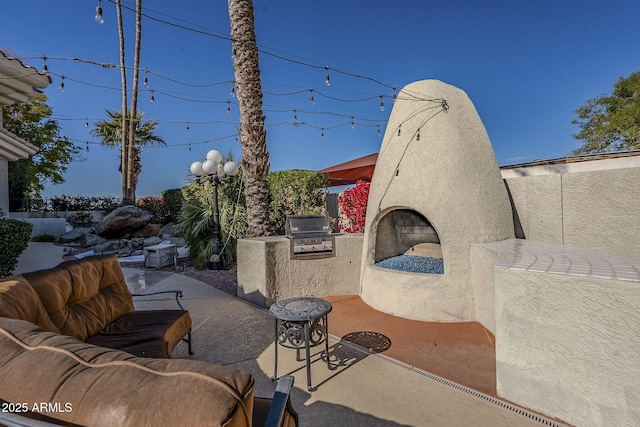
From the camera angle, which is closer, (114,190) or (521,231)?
(521,231)

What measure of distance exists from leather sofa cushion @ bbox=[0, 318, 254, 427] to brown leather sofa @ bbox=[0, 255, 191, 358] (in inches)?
47.4

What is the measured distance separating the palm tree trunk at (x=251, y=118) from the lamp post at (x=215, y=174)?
129 cm

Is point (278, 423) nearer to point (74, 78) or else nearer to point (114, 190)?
point (74, 78)

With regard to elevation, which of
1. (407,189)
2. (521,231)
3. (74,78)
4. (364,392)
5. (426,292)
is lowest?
(364,392)

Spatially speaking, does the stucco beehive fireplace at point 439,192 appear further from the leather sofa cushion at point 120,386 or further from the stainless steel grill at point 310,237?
the leather sofa cushion at point 120,386

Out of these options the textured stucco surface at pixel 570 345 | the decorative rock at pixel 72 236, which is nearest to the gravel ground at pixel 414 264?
the textured stucco surface at pixel 570 345

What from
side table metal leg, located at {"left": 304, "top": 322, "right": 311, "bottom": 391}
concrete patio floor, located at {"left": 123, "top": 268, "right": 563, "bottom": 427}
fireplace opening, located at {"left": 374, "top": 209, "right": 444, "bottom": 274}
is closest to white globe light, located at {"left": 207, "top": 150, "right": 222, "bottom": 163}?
concrete patio floor, located at {"left": 123, "top": 268, "right": 563, "bottom": 427}

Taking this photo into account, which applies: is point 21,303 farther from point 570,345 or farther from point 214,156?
point 214,156

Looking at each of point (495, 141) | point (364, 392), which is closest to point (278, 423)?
point (364, 392)

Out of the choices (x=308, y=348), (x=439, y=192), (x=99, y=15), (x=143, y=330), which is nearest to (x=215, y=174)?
(x=99, y=15)

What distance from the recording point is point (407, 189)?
4801mm

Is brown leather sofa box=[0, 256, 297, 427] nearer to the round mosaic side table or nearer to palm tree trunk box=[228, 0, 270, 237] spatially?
the round mosaic side table

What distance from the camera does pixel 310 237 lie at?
5.57m

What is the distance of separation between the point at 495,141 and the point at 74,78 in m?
7.87
